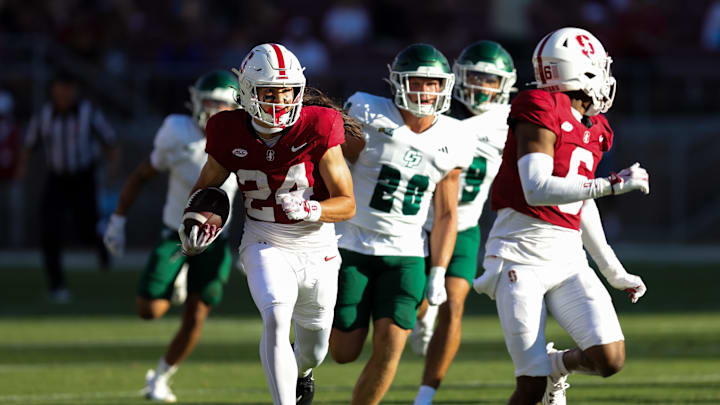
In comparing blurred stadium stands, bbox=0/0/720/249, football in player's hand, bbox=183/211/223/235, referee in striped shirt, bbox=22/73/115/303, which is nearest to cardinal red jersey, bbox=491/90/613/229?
football in player's hand, bbox=183/211/223/235

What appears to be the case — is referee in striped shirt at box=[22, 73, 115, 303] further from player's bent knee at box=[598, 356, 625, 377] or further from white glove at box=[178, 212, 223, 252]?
player's bent knee at box=[598, 356, 625, 377]

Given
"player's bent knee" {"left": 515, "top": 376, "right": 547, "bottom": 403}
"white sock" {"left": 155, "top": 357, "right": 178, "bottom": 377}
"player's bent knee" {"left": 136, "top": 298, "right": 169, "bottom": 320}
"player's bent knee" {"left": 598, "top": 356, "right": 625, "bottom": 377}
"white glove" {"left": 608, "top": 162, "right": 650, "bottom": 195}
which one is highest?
"white glove" {"left": 608, "top": 162, "right": 650, "bottom": 195}

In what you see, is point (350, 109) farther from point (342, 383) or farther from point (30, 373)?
point (30, 373)

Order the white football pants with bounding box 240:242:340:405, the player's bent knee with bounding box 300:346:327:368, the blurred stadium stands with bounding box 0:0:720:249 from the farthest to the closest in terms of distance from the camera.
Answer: the blurred stadium stands with bounding box 0:0:720:249 → the player's bent knee with bounding box 300:346:327:368 → the white football pants with bounding box 240:242:340:405

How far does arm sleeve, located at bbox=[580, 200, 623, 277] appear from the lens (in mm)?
5570

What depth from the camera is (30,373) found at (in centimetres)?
790

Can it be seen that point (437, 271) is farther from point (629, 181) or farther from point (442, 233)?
point (629, 181)

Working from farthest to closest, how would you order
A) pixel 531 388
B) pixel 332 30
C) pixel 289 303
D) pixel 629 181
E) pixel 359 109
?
pixel 332 30 → pixel 359 109 → pixel 289 303 → pixel 531 388 → pixel 629 181

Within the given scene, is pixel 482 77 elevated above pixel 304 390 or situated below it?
above

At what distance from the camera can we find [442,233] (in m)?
6.12

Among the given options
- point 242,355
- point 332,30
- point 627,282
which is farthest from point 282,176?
point 332,30

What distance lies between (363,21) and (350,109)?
11.5m

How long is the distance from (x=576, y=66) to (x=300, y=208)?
4.16ft

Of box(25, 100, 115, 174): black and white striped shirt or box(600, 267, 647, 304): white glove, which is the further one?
box(25, 100, 115, 174): black and white striped shirt
